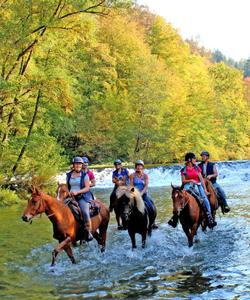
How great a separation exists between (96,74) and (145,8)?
104ft

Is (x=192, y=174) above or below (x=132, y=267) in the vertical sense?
above

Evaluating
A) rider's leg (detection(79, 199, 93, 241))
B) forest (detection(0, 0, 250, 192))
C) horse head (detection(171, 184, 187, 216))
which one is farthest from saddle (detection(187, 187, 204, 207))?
forest (detection(0, 0, 250, 192))

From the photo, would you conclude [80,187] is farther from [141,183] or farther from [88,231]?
[141,183]

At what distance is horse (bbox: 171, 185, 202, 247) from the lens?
1181cm

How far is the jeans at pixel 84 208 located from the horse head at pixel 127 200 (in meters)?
0.74

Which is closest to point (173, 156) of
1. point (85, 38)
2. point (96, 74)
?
point (96, 74)

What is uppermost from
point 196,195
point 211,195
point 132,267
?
point 196,195

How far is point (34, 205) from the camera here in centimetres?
973

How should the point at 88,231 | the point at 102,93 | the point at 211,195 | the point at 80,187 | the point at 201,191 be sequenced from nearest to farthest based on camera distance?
the point at 88,231 < the point at 80,187 < the point at 201,191 < the point at 211,195 < the point at 102,93

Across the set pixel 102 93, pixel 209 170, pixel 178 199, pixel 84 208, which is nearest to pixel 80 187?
pixel 84 208

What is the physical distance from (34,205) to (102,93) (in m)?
41.9

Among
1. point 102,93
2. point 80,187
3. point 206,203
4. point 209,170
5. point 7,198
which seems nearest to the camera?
point 80,187

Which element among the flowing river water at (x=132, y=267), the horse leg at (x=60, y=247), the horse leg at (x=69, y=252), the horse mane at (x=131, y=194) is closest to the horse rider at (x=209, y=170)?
the flowing river water at (x=132, y=267)

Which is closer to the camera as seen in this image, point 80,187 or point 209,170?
point 80,187
